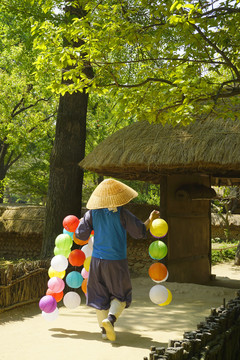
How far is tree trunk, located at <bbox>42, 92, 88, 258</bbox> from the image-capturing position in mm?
8125

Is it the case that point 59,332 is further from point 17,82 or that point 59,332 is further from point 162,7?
point 17,82

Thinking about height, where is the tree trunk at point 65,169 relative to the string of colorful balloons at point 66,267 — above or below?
above

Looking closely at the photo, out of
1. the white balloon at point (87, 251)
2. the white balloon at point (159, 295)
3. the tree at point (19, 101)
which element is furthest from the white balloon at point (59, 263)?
the tree at point (19, 101)

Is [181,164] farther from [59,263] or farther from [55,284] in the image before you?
[55,284]

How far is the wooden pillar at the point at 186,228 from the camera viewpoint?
336 inches

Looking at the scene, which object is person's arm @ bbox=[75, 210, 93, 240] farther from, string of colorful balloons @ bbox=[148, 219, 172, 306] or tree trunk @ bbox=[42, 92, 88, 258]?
tree trunk @ bbox=[42, 92, 88, 258]

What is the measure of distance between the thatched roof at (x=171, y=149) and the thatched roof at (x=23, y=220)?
13.6 ft

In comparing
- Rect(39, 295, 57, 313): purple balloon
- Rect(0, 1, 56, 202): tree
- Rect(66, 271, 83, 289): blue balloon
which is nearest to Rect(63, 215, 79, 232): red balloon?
Rect(66, 271, 83, 289): blue balloon

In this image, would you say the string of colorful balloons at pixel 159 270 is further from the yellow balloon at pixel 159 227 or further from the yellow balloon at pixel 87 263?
the yellow balloon at pixel 87 263

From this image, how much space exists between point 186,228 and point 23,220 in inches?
204

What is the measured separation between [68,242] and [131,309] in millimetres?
1880

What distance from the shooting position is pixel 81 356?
4.04 meters

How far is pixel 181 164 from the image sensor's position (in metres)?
7.40

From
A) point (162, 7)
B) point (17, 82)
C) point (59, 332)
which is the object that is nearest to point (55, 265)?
point (59, 332)
